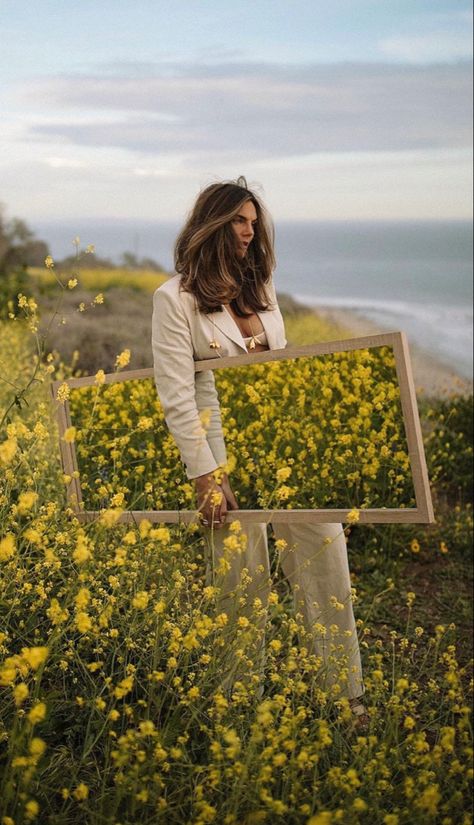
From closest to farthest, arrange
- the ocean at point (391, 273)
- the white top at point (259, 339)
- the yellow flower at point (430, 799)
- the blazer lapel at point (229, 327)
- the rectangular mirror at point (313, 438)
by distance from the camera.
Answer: the yellow flower at point (430, 799)
the rectangular mirror at point (313, 438)
the blazer lapel at point (229, 327)
the white top at point (259, 339)
the ocean at point (391, 273)

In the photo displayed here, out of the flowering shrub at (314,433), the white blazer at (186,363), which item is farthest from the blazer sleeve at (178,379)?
the flowering shrub at (314,433)

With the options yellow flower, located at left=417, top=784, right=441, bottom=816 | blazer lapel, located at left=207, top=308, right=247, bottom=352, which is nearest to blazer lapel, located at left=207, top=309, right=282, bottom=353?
blazer lapel, located at left=207, top=308, right=247, bottom=352

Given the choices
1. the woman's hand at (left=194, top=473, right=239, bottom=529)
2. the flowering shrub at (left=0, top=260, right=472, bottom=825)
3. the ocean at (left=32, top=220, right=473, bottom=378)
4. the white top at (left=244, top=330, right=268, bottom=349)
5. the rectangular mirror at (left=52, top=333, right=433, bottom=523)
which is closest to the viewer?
the flowering shrub at (left=0, top=260, right=472, bottom=825)

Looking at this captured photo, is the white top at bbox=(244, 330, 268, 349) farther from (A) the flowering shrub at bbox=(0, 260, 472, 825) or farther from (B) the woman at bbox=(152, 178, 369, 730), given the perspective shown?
(A) the flowering shrub at bbox=(0, 260, 472, 825)

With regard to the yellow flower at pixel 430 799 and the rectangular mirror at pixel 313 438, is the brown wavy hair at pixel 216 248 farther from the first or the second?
the yellow flower at pixel 430 799

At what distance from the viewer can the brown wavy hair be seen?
3164mm

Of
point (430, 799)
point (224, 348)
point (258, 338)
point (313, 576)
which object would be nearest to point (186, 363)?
point (224, 348)

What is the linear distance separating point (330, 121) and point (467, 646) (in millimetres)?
31310

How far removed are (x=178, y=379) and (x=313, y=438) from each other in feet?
1.75

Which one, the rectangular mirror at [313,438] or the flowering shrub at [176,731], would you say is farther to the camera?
the rectangular mirror at [313,438]

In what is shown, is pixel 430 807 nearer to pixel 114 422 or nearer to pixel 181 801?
pixel 181 801

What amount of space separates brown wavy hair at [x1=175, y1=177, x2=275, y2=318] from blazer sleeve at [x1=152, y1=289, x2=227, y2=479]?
105 mm

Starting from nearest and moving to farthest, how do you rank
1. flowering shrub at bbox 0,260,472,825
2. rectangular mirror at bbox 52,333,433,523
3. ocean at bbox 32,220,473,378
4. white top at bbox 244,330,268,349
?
flowering shrub at bbox 0,260,472,825
rectangular mirror at bbox 52,333,433,523
white top at bbox 244,330,268,349
ocean at bbox 32,220,473,378

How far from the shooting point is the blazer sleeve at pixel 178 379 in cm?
308
